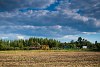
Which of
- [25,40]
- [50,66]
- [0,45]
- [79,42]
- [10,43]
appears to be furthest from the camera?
[79,42]

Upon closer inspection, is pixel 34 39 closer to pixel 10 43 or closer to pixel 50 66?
pixel 10 43

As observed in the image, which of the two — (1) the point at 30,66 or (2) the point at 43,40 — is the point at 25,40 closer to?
(2) the point at 43,40

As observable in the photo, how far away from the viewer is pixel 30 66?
2267 cm

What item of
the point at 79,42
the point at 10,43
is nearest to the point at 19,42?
the point at 10,43

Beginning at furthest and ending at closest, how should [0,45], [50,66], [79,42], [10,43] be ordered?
1. [79,42]
2. [10,43]
3. [0,45]
4. [50,66]

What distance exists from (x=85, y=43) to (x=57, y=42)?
26.8 meters

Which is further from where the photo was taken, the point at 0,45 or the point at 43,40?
the point at 43,40

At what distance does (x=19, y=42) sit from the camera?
6048 inches

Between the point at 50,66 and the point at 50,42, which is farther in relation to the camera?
the point at 50,42

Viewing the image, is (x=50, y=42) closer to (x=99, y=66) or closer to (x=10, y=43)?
(x=10, y=43)

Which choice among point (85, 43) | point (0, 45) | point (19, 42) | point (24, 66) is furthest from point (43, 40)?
point (24, 66)

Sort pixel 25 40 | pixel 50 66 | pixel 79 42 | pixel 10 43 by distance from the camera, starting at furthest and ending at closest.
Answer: pixel 79 42
pixel 25 40
pixel 10 43
pixel 50 66

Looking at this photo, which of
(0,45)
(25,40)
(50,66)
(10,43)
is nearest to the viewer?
(50,66)

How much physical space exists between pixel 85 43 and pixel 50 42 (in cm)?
3249
